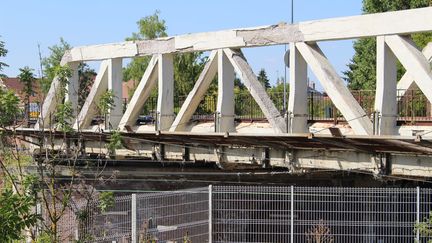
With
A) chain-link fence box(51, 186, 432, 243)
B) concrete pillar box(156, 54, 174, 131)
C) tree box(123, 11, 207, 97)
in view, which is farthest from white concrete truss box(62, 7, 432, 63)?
tree box(123, 11, 207, 97)

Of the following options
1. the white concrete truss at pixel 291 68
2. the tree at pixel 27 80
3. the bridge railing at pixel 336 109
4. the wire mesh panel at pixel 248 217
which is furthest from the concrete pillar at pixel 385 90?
the tree at pixel 27 80

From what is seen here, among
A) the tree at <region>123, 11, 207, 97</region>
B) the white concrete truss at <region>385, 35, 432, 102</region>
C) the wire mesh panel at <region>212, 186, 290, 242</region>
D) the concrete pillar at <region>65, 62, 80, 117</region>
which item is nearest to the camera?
the concrete pillar at <region>65, 62, 80, 117</region>

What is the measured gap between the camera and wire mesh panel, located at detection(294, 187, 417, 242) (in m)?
14.6

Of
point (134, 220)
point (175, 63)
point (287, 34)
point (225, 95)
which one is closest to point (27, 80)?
point (134, 220)

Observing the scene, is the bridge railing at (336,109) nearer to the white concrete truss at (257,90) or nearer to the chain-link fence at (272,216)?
the white concrete truss at (257,90)

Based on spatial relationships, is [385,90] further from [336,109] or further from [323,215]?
[323,215]

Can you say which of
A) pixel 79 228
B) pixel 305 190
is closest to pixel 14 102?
pixel 79 228

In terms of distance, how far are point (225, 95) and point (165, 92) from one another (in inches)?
106

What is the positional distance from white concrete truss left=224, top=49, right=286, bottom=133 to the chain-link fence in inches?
59.3

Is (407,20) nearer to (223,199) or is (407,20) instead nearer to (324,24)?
(324,24)

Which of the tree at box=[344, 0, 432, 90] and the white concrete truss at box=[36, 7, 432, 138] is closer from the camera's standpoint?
the white concrete truss at box=[36, 7, 432, 138]

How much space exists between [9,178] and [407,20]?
7.56 meters

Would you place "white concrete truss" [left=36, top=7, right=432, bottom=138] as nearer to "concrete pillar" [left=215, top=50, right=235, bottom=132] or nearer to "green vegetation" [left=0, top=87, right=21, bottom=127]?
"concrete pillar" [left=215, top=50, right=235, bottom=132]

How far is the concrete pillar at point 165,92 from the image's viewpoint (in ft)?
64.6
